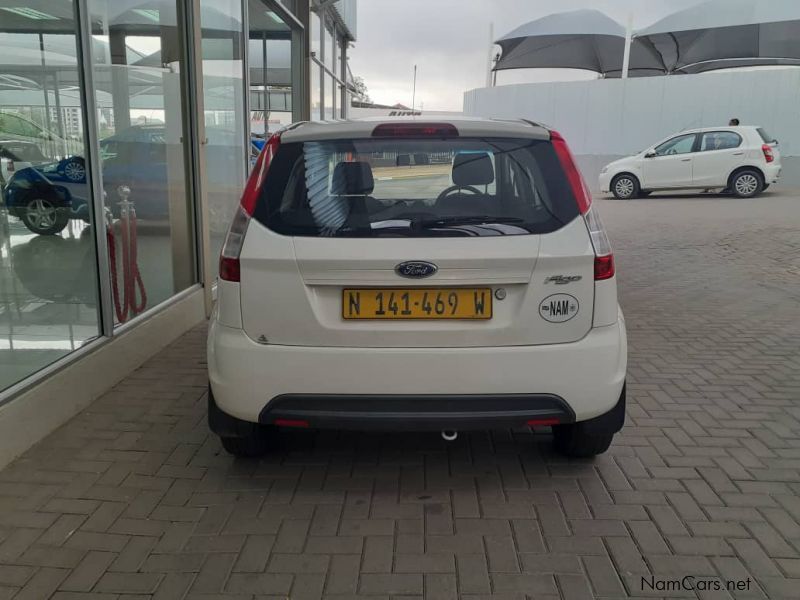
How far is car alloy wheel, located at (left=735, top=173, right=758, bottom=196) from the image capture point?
56.2ft

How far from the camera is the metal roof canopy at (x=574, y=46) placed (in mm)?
36531

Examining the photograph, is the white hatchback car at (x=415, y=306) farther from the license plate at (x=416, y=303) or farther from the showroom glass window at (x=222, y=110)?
the showroom glass window at (x=222, y=110)

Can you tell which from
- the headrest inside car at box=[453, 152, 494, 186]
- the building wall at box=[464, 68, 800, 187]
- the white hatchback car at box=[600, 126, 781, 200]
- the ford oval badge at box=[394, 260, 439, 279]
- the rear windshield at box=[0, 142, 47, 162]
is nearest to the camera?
the ford oval badge at box=[394, 260, 439, 279]

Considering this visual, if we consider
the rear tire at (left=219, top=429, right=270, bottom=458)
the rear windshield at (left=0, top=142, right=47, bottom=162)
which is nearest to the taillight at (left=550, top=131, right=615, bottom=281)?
the rear tire at (left=219, top=429, right=270, bottom=458)

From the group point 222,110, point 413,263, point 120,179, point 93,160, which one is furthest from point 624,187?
point 413,263

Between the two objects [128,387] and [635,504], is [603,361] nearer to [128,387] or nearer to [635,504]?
[635,504]

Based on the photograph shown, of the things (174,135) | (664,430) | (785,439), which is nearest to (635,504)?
(664,430)

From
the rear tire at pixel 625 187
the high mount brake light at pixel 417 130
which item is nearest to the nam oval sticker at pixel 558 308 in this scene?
the high mount brake light at pixel 417 130

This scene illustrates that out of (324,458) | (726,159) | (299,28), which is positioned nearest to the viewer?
(324,458)

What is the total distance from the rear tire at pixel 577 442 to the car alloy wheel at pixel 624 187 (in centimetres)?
Result: 1639

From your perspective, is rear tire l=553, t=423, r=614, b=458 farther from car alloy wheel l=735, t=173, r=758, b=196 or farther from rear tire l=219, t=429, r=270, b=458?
car alloy wheel l=735, t=173, r=758, b=196

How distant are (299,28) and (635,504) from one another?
9620 millimetres

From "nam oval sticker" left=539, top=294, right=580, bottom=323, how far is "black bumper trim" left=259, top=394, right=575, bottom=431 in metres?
0.32

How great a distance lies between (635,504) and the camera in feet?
10.0
